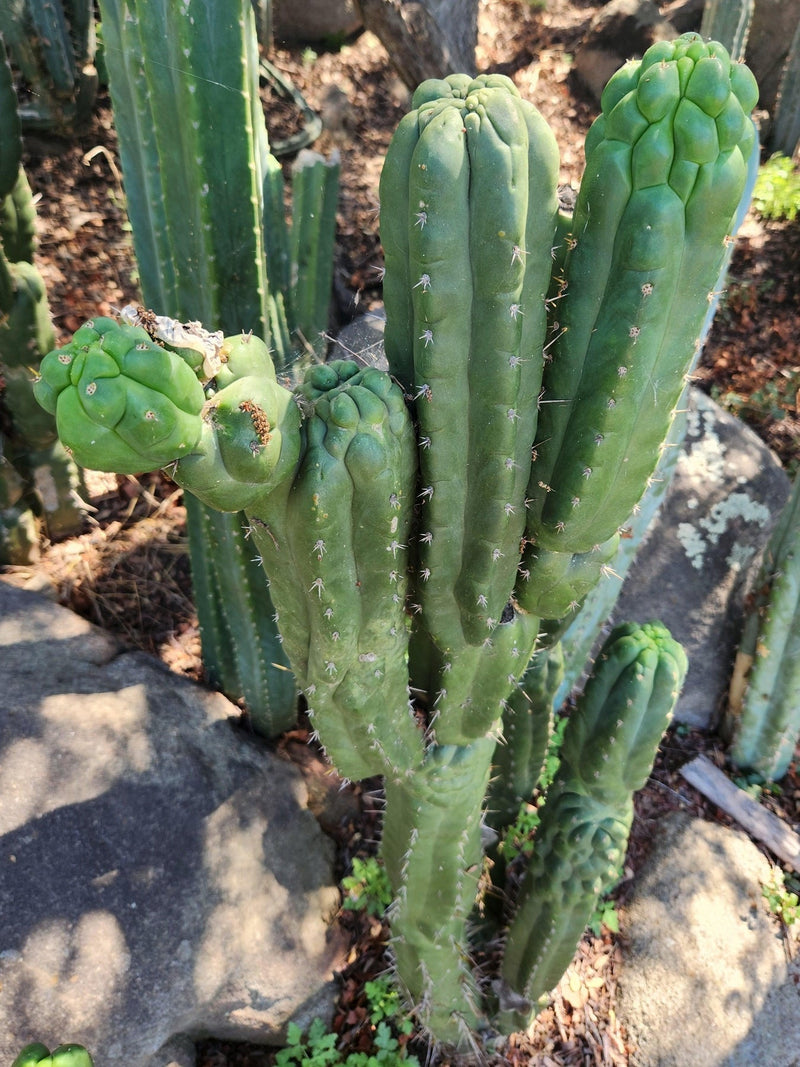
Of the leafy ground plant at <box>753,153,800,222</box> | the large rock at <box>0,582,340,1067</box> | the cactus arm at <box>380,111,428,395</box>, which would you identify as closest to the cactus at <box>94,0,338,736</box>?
the large rock at <box>0,582,340,1067</box>

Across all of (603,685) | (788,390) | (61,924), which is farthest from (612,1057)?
(788,390)

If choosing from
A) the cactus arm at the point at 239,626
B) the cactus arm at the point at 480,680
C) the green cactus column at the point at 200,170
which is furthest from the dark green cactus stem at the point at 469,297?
the cactus arm at the point at 239,626

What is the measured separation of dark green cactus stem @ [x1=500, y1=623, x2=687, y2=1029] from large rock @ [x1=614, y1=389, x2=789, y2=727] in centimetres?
182

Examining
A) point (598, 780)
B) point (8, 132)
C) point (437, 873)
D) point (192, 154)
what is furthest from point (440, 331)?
point (8, 132)

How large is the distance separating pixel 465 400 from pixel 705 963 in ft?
8.72

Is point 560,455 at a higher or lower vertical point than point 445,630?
higher

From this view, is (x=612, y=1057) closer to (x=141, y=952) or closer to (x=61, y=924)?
(x=141, y=952)

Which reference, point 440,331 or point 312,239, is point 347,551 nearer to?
point 440,331

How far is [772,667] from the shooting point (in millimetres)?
3311

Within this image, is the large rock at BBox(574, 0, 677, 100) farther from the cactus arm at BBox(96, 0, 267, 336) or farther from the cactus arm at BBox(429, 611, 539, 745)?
the cactus arm at BBox(429, 611, 539, 745)

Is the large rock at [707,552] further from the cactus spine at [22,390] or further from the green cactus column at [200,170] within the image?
the cactus spine at [22,390]

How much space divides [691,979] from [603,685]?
153 cm

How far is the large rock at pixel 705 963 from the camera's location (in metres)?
2.66

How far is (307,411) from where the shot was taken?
125 cm
